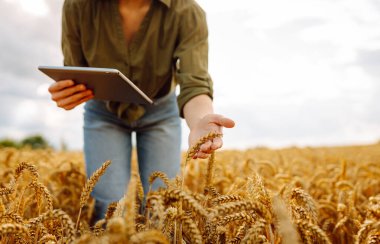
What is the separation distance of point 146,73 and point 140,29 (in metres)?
0.30

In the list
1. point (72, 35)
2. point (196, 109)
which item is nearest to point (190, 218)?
point (196, 109)

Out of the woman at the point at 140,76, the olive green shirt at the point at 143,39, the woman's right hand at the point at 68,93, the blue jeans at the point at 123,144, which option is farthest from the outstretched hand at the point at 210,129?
the blue jeans at the point at 123,144

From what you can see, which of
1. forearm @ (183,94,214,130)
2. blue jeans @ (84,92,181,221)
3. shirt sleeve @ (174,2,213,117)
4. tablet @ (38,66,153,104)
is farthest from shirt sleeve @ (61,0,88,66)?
forearm @ (183,94,214,130)

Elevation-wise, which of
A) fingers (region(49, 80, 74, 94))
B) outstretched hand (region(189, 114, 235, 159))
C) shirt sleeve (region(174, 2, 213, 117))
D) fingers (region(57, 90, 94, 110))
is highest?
shirt sleeve (region(174, 2, 213, 117))

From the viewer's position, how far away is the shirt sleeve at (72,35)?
2.58m

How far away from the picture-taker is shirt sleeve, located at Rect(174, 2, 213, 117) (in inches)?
88.5

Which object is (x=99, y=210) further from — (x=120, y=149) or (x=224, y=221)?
(x=224, y=221)

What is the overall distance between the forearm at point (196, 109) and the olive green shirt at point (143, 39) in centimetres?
20

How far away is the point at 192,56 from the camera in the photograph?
92.9 inches

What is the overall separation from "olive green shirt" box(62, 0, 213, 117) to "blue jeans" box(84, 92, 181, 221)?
37cm

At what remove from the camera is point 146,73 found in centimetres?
274

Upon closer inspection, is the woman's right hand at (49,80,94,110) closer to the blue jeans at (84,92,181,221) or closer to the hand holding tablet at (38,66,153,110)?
the hand holding tablet at (38,66,153,110)

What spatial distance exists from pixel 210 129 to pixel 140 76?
1.10 metres

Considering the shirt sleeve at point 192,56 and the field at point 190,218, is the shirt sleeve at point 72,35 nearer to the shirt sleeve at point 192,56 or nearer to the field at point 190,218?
the shirt sleeve at point 192,56
